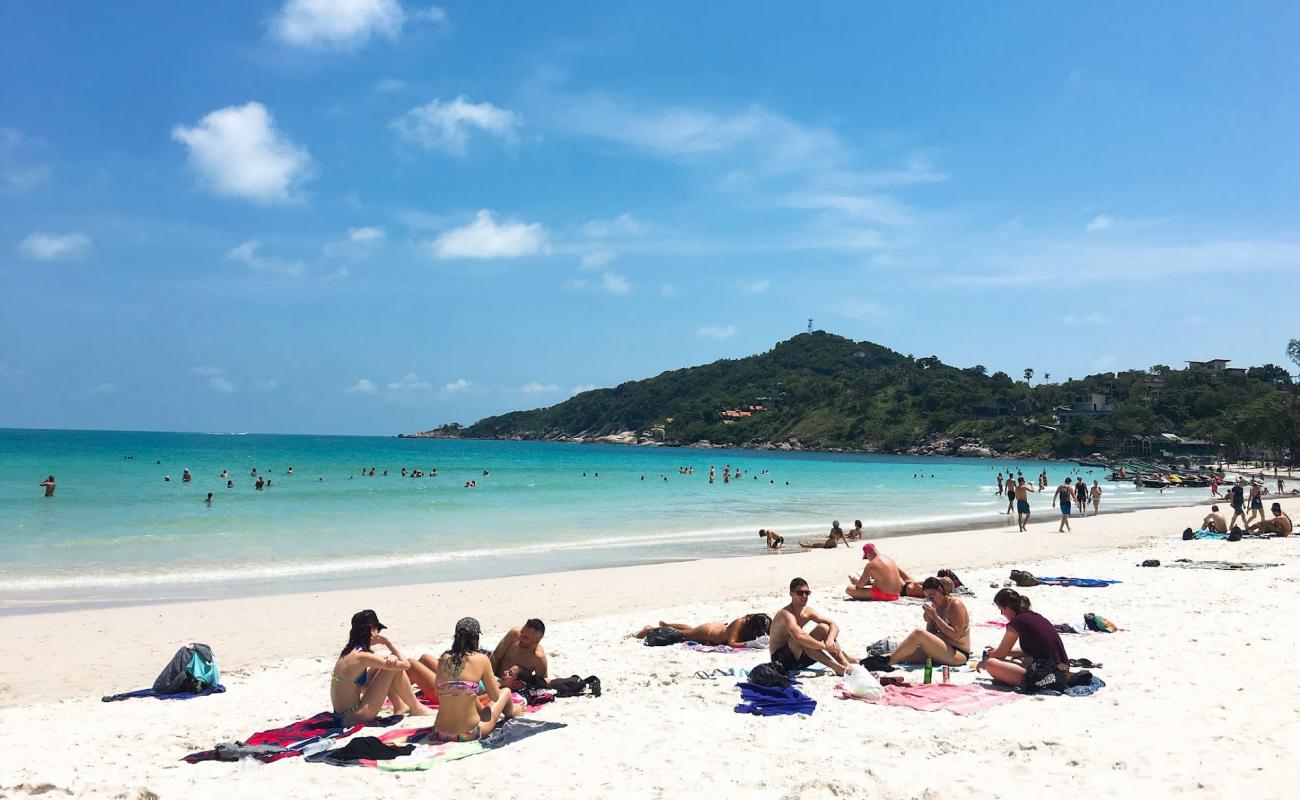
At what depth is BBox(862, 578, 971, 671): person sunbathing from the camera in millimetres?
8211

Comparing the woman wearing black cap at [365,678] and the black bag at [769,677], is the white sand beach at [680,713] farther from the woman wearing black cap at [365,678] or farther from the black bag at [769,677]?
the woman wearing black cap at [365,678]

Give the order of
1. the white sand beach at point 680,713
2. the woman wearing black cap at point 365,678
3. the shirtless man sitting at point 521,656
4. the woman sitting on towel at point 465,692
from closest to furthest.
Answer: the white sand beach at point 680,713 < the woman sitting on towel at point 465,692 < the woman wearing black cap at point 365,678 < the shirtless man sitting at point 521,656

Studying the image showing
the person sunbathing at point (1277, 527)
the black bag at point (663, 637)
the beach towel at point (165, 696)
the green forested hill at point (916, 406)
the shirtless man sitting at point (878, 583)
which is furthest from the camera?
the green forested hill at point (916, 406)

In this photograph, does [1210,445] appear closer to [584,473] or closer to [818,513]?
[584,473]

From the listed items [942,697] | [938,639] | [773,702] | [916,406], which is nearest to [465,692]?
[773,702]

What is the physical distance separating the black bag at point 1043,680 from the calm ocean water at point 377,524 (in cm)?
1158

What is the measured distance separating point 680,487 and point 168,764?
146 feet

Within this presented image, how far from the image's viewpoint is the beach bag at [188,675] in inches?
305

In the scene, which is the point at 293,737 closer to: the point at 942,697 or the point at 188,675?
the point at 188,675

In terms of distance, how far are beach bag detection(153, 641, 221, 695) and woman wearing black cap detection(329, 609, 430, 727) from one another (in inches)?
75.9

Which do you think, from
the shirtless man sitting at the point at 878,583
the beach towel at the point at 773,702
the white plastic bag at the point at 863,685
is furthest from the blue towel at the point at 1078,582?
the beach towel at the point at 773,702

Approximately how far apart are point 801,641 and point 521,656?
2.82m

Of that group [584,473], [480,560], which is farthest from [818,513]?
[584,473]

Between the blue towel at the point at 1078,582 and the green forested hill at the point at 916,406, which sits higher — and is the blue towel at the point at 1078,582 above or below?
below
